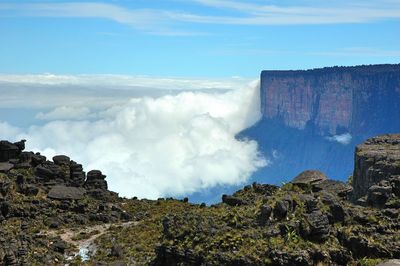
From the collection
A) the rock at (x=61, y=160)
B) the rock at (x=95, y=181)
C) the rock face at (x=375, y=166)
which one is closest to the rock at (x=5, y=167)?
the rock at (x=61, y=160)

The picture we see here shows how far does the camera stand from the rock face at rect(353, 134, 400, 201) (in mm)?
46531

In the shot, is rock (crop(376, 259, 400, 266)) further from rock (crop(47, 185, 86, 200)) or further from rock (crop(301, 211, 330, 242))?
rock (crop(47, 185, 86, 200))

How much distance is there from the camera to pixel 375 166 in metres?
48.6

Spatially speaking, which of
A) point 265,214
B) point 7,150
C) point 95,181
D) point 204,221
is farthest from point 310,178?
point 7,150

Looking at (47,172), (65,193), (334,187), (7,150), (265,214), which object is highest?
(265,214)

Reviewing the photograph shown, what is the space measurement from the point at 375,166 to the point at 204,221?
17960mm

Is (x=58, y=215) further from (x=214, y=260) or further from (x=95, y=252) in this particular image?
(x=214, y=260)

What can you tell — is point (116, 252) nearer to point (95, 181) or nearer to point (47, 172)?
point (47, 172)

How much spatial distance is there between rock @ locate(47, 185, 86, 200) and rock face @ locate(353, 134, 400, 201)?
1595 inches

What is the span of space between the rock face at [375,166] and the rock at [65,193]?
40516mm

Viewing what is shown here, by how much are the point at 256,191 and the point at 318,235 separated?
34.8 metres

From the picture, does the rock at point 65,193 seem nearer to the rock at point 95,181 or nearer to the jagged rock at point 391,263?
the rock at point 95,181

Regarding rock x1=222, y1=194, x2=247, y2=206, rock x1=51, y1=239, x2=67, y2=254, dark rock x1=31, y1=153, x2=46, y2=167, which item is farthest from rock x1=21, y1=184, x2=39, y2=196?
rock x1=222, y1=194, x2=247, y2=206

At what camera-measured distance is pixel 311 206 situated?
3662cm
